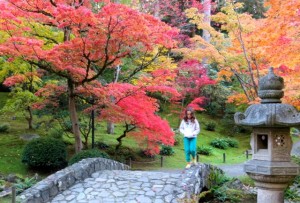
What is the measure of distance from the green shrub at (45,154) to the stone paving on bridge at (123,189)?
11.1 ft

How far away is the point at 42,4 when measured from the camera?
1074 centimetres

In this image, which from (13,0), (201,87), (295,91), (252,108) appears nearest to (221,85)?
(201,87)

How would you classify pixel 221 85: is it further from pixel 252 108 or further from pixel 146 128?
pixel 252 108

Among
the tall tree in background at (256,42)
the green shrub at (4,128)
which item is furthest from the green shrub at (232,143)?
the green shrub at (4,128)

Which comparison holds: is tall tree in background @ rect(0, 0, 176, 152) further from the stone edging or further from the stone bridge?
the stone bridge

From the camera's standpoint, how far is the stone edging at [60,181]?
718cm

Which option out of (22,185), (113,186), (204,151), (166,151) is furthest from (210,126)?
(113,186)

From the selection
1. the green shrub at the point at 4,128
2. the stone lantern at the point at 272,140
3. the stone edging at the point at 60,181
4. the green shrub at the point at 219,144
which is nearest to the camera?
the stone lantern at the point at 272,140

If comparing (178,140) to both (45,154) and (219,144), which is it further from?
(45,154)

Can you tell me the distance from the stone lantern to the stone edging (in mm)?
4417

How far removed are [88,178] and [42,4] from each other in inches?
224

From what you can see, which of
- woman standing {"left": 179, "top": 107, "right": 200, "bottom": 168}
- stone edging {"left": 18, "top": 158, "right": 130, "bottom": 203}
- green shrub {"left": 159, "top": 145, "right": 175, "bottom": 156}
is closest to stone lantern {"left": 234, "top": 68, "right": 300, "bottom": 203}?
woman standing {"left": 179, "top": 107, "right": 200, "bottom": 168}

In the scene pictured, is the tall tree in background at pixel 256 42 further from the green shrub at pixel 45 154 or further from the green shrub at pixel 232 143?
the green shrub at pixel 232 143

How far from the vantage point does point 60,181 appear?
25.9ft
